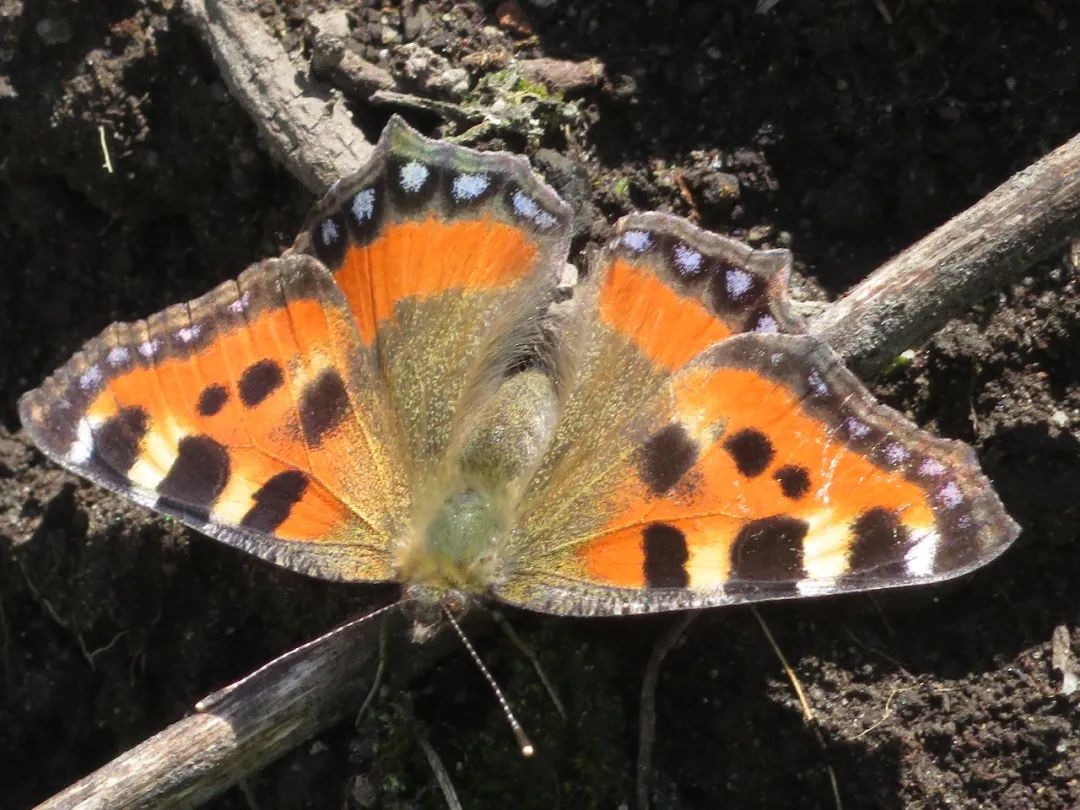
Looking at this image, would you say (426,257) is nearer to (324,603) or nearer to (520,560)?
(520,560)

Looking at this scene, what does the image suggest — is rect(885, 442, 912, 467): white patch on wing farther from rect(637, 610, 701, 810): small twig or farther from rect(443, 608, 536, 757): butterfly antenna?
rect(443, 608, 536, 757): butterfly antenna

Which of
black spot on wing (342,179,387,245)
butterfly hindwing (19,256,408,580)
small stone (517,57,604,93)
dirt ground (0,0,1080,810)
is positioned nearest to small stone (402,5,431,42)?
dirt ground (0,0,1080,810)

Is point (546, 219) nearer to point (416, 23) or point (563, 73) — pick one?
point (563, 73)

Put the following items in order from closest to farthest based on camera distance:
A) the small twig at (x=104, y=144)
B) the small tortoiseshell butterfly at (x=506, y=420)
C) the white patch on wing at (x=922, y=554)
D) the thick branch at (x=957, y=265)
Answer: the white patch on wing at (x=922, y=554), the small tortoiseshell butterfly at (x=506, y=420), the thick branch at (x=957, y=265), the small twig at (x=104, y=144)

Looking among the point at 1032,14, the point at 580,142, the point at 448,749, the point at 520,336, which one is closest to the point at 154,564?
the point at 448,749

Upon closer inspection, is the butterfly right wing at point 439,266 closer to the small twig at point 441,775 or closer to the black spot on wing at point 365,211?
the black spot on wing at point 365,211

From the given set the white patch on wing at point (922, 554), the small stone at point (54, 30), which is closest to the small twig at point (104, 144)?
the small stone at point (54, 30)

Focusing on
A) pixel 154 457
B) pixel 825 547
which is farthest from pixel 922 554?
pixel 154 457
